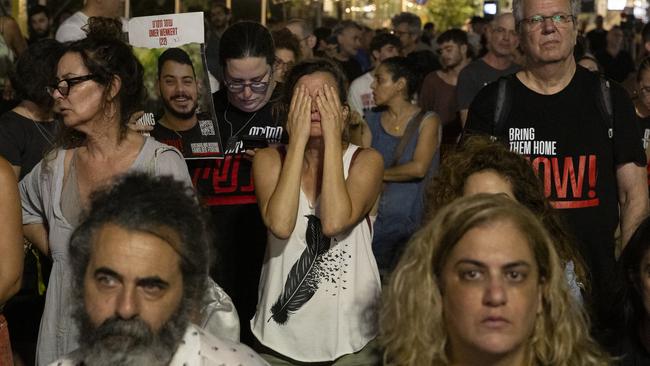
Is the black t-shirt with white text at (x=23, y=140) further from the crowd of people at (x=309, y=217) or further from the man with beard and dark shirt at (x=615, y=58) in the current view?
the man with beard and dark shirt at (x=615, y=58)

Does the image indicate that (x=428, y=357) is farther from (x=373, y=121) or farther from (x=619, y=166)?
(x=373, y=121)

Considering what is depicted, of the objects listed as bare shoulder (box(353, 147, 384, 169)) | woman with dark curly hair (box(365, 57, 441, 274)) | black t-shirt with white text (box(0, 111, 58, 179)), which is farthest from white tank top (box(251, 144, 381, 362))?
woman with dark curly hair (box(365, 57, 441, 274))

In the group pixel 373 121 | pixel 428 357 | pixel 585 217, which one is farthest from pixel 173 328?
pixel 373 121

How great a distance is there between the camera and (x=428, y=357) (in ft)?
13.4

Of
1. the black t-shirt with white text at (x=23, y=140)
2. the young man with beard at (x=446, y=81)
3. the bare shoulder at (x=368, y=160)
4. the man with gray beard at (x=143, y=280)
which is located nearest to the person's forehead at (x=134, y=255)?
the man with gray beard at (x=143, y=280)

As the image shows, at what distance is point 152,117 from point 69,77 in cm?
132

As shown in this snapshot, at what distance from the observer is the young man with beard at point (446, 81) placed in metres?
12.5

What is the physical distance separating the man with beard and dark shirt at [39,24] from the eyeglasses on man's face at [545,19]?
10.1 meters

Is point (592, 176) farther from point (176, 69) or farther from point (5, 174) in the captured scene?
point (5, 174)

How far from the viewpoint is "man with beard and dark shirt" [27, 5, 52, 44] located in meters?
15.3

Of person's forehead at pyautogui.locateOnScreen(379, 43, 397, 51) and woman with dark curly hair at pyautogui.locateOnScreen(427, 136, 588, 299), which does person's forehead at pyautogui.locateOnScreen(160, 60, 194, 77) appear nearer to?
woman with dark curly hair at pyautogui.locateOnScreen(427, 136, 588, 299)

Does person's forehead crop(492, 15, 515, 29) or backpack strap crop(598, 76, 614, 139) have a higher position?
person's forehead crop(492, 15, 515, 29)

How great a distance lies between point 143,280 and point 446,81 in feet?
30.5

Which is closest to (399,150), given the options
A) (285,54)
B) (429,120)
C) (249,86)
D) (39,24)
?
(429,120)
